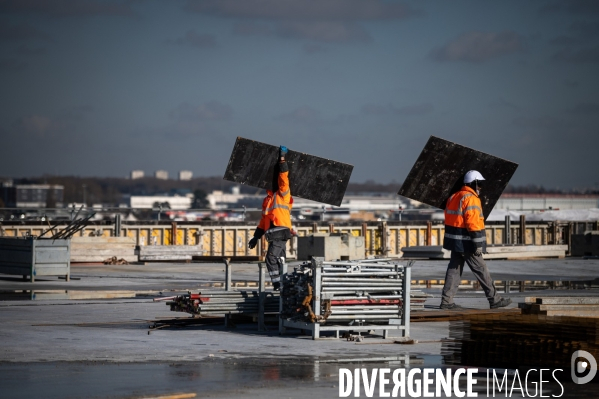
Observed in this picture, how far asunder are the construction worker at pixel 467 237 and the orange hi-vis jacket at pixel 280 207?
2.53 m

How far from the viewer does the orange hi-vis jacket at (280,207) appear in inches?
597

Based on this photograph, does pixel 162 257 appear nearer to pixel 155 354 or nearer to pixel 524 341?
pixel 155 354

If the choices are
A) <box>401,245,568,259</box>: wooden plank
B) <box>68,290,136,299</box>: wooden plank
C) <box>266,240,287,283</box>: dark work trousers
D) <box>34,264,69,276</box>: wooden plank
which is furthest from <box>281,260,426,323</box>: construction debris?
<box>401,245,568,259</box>: wooden plank

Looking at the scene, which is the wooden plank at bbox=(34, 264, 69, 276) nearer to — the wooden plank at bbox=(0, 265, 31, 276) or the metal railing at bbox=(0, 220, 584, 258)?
the wooden plank at bbox=(0, 265, 31, 276)

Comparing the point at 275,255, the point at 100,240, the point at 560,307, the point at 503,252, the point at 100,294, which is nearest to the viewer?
the point at 560,307

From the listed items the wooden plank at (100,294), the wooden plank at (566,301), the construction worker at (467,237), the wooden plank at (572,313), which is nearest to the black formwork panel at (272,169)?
the construction worker at (467,237)

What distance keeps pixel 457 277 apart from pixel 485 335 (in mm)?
4873

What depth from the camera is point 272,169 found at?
16188 mm

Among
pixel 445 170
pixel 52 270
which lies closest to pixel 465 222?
pixel 445 170

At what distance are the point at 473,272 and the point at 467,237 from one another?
55 cm

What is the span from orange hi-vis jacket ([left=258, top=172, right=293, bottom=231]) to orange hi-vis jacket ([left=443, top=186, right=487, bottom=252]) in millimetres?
2476

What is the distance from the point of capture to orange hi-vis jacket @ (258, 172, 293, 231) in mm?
15172

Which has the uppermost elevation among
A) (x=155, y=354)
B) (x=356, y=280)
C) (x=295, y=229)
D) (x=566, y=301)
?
(x=295, y=229)

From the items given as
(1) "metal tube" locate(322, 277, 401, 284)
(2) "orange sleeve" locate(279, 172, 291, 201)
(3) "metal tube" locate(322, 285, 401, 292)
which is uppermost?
(2) "orange sleeve" locate(279, 172, 291, 201)
